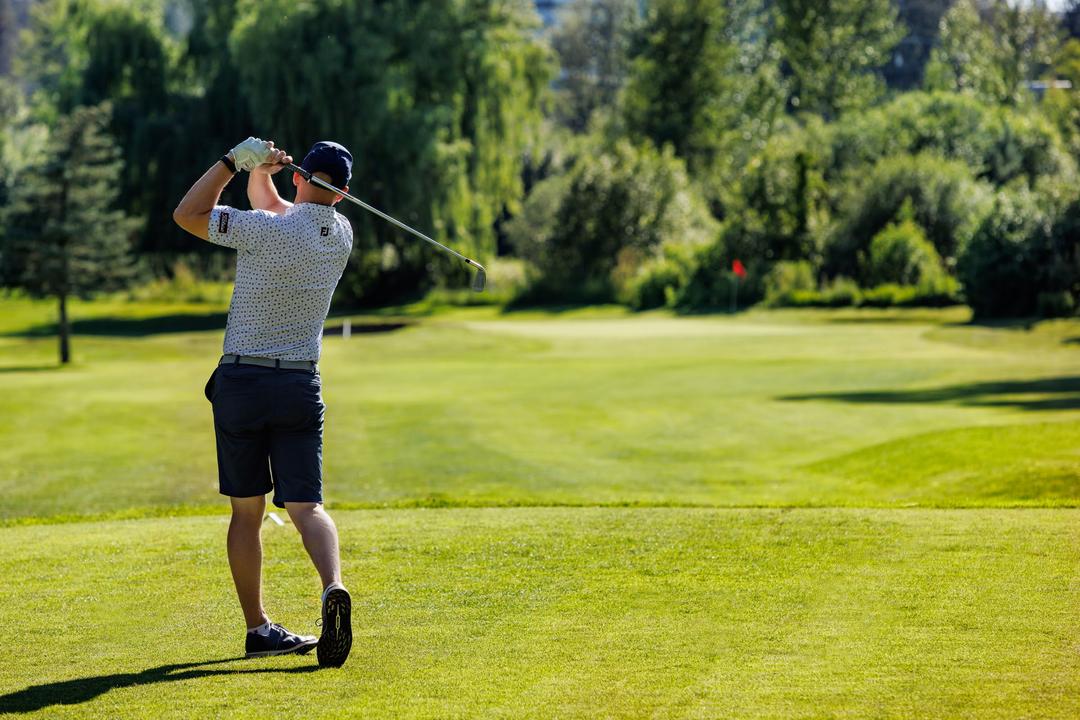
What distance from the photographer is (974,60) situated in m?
106

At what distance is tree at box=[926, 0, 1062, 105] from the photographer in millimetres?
100375

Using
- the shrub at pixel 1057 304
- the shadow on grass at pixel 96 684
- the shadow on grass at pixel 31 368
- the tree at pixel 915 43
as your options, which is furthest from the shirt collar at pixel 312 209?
the tree at pixel 915 43

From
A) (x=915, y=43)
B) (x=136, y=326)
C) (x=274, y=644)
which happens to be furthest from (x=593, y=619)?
(x=915, y=43)

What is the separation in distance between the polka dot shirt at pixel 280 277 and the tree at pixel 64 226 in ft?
99.0

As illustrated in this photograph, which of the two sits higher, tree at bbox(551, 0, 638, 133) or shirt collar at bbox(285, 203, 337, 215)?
tree at bbox(551, 0, 638, 133)

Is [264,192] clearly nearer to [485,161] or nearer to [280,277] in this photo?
[280,277]

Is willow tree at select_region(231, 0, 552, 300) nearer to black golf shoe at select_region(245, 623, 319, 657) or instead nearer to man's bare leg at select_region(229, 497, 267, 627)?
man's bare leg at select_region(229, 497, 267, 627)

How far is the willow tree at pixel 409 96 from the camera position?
50469 millimetres

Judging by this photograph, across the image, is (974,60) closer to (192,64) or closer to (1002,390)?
(192,64)

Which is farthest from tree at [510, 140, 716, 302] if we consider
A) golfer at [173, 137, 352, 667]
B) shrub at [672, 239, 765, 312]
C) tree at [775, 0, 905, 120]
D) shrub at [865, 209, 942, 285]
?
golfer at [173, 137, 352, 667]

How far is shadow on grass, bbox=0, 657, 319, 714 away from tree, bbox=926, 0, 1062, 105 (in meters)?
96.8

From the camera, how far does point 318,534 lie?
19.6 feet

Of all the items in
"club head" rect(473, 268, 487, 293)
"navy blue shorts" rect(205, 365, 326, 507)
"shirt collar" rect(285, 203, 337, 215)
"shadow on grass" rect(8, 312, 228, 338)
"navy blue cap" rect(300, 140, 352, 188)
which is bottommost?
"shadow on grass" rect(8, 312, 228, 338)

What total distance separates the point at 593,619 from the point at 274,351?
1.66 m
